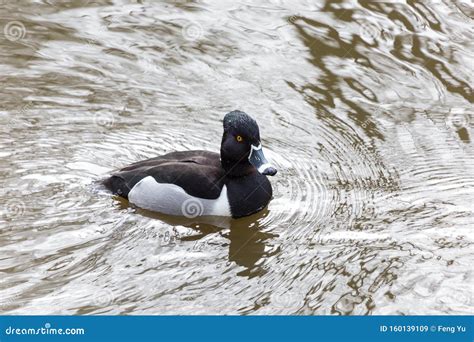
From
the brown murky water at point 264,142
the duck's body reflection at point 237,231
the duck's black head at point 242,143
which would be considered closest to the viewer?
the brown murky water at point 264,142

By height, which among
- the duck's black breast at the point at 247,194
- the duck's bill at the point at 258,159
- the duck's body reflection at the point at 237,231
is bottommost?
the duck's body reflection at the point at 237,231

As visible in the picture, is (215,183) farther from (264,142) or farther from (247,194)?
(264,142)

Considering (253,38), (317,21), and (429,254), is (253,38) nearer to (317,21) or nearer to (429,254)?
(317,21)

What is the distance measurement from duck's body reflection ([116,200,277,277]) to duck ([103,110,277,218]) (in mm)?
54

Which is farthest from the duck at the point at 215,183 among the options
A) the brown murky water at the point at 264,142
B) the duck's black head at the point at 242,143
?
the brown murky water at the point at 264,142

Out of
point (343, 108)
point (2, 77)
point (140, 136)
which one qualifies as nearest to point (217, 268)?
point (140, 136)

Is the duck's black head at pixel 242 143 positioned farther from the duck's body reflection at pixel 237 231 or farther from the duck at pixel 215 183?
the duck's body reflection at pixel 237 231

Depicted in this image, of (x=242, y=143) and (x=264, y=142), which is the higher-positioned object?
(x=242, y=143)

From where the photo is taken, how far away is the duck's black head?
27.2ft

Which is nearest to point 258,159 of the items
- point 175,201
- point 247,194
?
point 247,194

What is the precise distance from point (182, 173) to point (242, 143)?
0.62 m

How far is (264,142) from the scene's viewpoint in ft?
31.1

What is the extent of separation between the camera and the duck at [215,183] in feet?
27.4

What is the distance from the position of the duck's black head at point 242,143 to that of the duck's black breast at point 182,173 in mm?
201
